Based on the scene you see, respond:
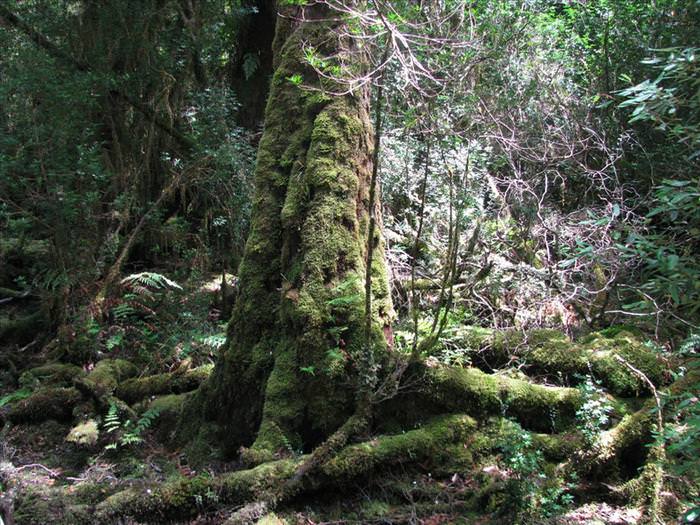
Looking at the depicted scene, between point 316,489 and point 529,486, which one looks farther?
point 316,489

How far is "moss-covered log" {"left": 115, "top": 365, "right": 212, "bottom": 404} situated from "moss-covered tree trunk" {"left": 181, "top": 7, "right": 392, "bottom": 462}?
106 centimetres

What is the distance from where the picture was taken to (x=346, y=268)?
457 cm

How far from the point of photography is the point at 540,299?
6797 millimetres

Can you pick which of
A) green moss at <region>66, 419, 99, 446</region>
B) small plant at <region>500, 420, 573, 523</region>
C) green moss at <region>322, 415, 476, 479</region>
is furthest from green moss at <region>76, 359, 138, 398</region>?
small plant at <region>500, 420, 573, 523</region>

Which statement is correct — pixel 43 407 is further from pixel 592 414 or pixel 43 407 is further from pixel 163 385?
pixel 592 414

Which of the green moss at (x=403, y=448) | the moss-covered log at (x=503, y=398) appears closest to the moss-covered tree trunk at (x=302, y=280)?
the green moss at (x=403, y=448)

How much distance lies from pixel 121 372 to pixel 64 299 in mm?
1614

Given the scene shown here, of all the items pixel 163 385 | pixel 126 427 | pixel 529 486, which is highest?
pixel 529 486

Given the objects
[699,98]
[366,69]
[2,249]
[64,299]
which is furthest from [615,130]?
[2,249]

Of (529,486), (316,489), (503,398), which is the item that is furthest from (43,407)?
(529,486)

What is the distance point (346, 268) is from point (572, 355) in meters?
2.03

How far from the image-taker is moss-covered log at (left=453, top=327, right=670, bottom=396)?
14.0ft

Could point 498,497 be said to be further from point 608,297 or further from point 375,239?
point 608,297

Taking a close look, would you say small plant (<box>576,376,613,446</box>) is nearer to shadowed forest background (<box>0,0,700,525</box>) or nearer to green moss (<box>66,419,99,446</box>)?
shadowed forest background (<box>0,0,700,525</box>)
